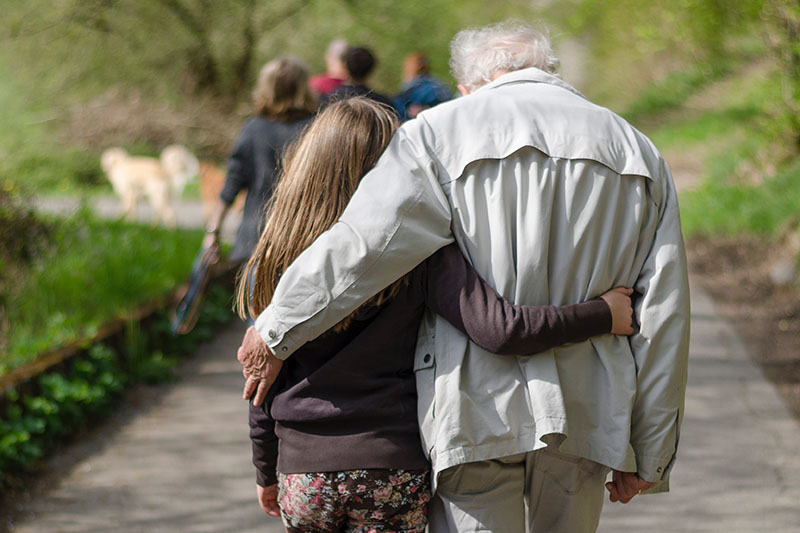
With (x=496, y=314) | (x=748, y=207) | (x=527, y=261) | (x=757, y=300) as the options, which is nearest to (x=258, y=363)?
(x=496, y=314)

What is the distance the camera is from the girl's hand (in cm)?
220

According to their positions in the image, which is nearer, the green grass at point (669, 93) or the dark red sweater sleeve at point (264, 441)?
the dark red sweater sleeve at point (264, 441)

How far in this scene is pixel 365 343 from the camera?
2.18 meters

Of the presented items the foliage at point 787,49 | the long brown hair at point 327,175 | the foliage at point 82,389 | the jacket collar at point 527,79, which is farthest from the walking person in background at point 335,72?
the long brown hair at point 327,175

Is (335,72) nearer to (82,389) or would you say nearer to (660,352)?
(82,389)

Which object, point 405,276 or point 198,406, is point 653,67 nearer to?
point 198,406

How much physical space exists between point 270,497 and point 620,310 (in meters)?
1.06

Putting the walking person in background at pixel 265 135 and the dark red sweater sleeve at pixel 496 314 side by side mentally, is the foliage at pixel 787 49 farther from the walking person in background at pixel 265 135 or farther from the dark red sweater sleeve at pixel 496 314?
the dark red sweater sleeve at pixel 496 314

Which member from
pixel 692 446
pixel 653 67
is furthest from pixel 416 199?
pixel 653 67

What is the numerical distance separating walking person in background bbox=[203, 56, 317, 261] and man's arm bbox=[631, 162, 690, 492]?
319cm

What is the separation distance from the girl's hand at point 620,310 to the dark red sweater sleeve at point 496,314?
17mm

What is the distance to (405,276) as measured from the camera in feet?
7.17

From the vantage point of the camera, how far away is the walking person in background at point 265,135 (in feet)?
17.0

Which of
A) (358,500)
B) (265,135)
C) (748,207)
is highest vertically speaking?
(358,500)
